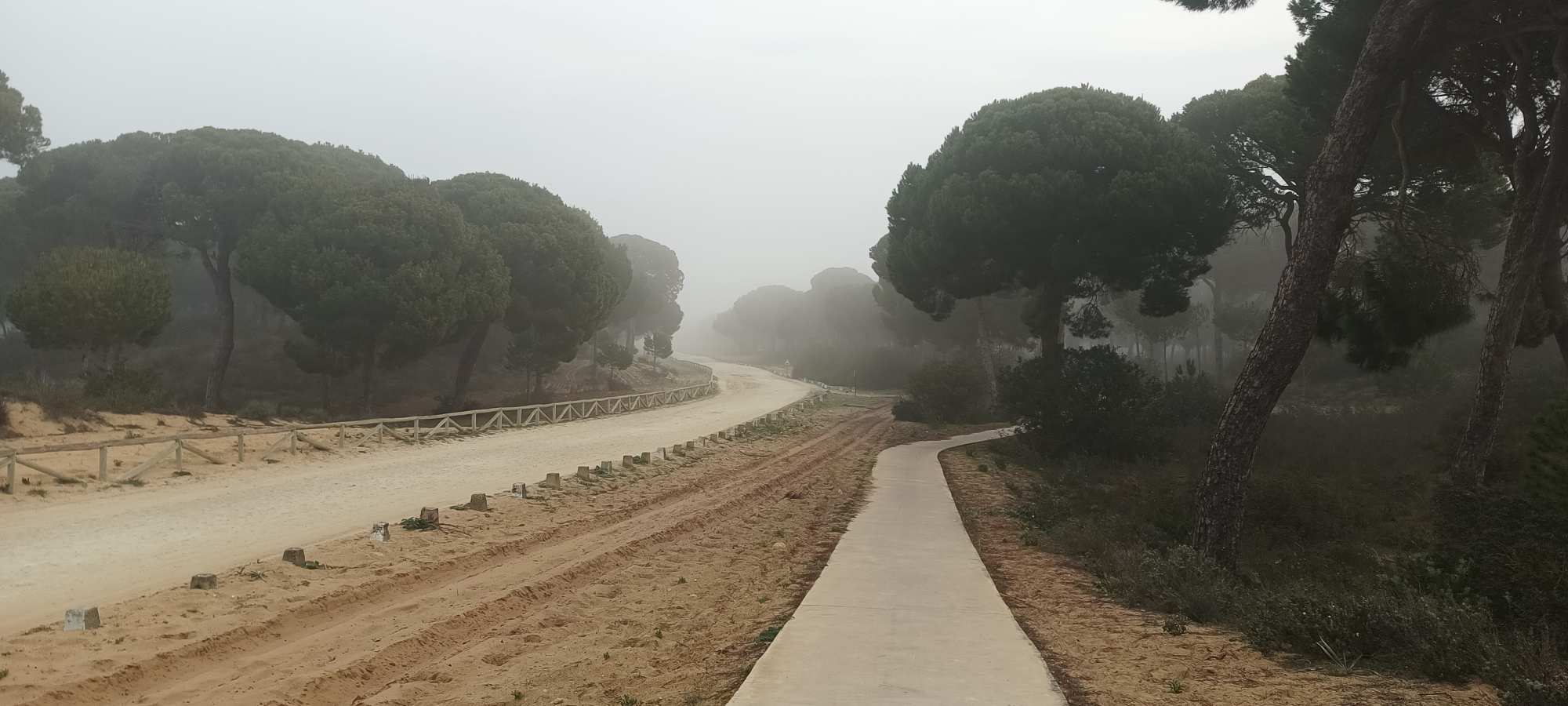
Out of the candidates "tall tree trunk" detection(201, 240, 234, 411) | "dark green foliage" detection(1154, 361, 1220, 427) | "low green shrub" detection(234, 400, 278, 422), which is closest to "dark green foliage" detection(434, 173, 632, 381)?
"tall tree trunk" detection(201, 240, 234, 411)

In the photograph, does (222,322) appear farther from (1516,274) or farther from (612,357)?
(1516,274)

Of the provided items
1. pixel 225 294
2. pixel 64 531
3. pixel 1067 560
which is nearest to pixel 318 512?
pixel 64 531

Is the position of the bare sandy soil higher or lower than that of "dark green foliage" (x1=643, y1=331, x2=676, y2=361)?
A: lower

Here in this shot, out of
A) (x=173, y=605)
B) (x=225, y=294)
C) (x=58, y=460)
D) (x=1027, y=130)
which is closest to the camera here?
(x=173, y=605)

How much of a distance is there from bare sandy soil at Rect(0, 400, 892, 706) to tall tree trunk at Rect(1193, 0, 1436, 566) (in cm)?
507

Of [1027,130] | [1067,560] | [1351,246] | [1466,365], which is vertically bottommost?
[1067,560]

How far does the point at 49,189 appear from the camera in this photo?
131 ft

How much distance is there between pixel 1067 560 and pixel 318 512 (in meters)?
11.8

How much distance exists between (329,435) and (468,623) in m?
17.6

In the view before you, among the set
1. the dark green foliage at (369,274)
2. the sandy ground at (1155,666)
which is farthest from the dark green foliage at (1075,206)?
the dark green foliage at (369,274)

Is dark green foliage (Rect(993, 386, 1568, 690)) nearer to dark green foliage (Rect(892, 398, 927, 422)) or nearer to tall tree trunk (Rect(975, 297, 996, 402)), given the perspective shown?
dark green foliage (Rect(892, 398, 927, 422))

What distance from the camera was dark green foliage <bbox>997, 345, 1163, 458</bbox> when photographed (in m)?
22.0

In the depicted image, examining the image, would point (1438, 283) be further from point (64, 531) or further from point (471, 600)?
point (64, 531)

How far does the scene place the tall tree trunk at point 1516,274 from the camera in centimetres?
1365
